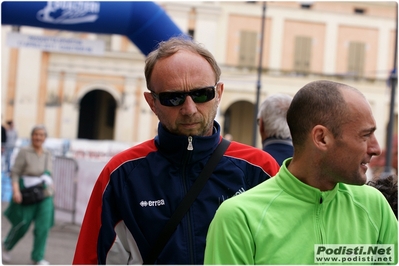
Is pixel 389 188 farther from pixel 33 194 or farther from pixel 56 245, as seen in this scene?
pixel 56 245

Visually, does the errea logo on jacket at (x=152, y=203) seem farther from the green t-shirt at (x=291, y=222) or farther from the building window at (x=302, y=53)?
the building window at (x=302, y=53)

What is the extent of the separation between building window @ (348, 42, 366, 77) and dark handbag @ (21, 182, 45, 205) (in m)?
34.3

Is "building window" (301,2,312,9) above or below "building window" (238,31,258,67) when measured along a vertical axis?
above

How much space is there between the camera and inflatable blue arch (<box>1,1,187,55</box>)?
7.63 metres

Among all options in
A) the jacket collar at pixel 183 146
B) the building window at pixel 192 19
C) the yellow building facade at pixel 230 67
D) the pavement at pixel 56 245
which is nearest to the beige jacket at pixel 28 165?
the pavement at pixel 56 245

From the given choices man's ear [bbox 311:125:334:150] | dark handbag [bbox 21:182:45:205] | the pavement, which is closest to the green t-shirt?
man's ear [bbox 311:125:334:150]

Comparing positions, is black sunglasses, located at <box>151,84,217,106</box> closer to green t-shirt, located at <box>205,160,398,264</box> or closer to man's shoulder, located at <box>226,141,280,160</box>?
man's shoulder, located at <box>226,141,280,160</box>

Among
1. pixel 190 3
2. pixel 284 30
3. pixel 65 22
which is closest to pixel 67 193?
pixel 65 22

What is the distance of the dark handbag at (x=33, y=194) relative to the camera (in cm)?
880

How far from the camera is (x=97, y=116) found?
41.1m

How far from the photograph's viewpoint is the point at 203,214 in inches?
104

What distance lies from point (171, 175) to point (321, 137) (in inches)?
31.6

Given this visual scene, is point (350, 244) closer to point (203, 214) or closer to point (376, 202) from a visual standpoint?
point (376, 202)

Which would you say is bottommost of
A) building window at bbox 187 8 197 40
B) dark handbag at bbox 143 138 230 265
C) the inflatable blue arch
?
dark handbag at bbox 143 138 230 265
